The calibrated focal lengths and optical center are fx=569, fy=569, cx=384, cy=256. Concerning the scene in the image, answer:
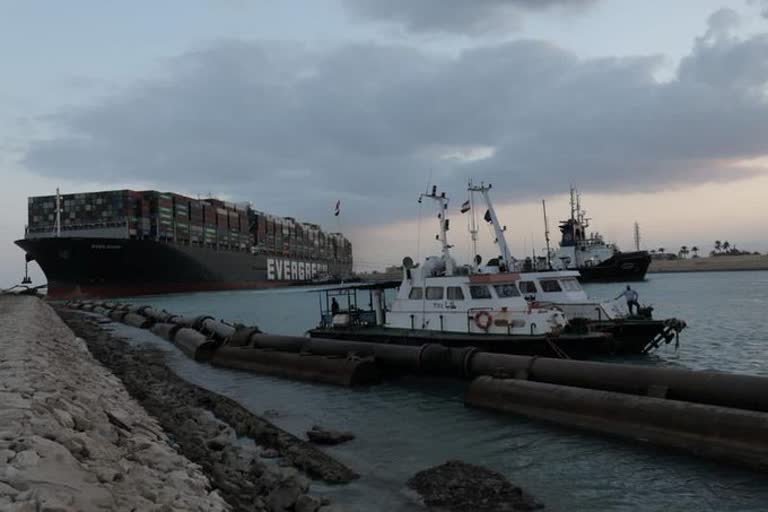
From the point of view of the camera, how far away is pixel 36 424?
22.5 feet

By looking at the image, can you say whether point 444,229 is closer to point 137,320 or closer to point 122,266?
point 137,320

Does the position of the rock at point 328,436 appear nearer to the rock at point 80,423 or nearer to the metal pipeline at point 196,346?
the rock at point 80,423

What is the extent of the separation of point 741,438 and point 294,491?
6931 mm

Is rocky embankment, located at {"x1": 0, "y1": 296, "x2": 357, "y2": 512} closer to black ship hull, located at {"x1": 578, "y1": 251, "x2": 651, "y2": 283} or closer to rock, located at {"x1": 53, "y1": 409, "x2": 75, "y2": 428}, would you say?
rock, located at {"x1": 53, "y1": 409, "x2": 75, "y2": 428}

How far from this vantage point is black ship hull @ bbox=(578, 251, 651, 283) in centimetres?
8119

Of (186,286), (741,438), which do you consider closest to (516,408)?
(741,438)

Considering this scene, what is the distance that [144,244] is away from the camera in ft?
254

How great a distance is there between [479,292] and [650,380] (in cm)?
859

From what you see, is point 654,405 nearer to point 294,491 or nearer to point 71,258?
point 294,491

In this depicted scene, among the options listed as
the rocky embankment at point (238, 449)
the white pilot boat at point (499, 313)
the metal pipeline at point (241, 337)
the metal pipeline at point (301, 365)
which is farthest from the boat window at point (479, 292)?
the metal pipeline at point (241, 337)

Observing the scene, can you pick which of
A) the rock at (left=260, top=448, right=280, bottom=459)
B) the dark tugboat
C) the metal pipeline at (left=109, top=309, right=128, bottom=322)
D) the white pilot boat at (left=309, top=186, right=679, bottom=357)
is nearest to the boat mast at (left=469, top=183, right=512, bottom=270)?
the white pilot boat at (left=309, top=186, right=679, bottom=357)

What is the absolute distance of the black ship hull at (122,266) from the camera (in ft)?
244

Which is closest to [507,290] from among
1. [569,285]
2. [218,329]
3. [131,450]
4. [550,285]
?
[550,285]

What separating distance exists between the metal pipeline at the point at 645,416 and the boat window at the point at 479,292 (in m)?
6.14
